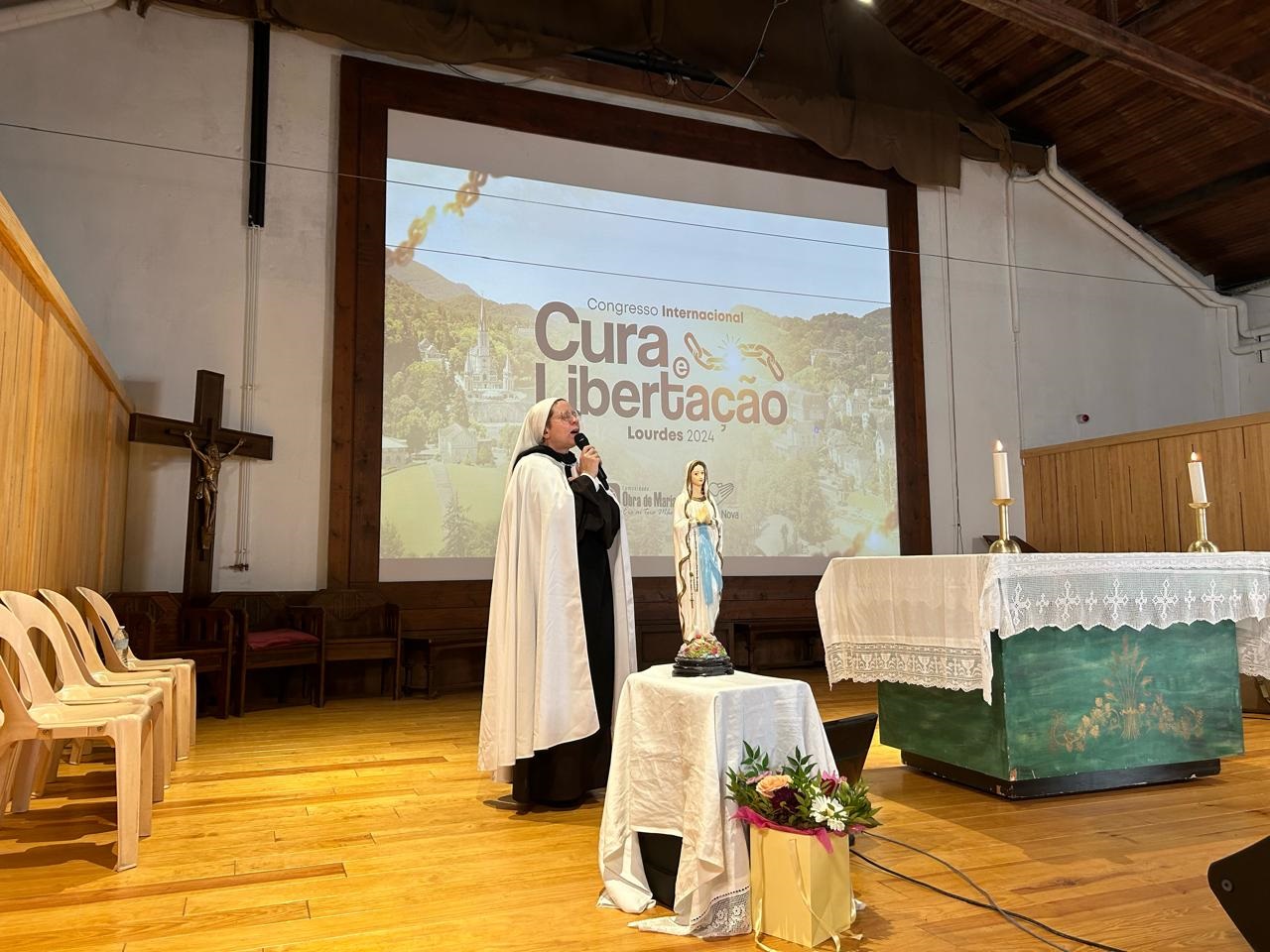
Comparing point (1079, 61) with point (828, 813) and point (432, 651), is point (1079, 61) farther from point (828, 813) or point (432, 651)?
point (828, 813)

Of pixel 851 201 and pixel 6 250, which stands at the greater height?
pixel 851 201

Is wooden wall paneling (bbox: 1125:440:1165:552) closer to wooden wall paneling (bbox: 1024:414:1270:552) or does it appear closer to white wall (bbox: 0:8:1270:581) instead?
wooden wall paneling (bbox: 1024:414:1270:552)

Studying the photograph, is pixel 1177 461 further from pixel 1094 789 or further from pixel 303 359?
pixel 303 359

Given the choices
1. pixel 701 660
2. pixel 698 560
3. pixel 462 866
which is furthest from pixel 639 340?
pixel 462 866

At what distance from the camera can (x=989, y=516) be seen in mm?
9945

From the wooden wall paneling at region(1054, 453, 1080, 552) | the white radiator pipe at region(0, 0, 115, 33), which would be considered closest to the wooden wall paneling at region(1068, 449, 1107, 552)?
the wooden wall paneling at region(1054, 453, 1080, 552)

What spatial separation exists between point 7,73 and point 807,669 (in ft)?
26.1

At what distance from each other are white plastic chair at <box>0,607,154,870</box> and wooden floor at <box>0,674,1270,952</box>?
138mm

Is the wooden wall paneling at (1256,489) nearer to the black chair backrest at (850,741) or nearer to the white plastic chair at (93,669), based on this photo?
the black chair backrest at (850,741)

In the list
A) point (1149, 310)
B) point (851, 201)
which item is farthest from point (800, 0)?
point (1149, 310)

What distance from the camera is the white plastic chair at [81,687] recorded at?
3498 millimetres

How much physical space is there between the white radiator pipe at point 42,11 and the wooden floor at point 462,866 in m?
5.49

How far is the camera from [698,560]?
10.5 feet

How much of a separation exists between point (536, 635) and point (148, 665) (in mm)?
2194
